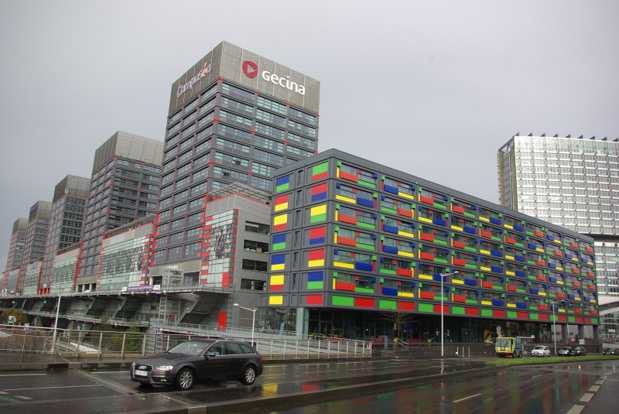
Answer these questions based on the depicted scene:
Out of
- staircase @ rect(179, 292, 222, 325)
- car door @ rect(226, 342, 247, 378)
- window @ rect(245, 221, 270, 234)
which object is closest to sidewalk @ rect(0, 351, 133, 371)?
car door @ rect(226, 342, 247, 378)

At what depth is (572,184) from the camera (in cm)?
18212

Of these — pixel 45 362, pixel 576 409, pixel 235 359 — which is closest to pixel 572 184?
pixel 576 409

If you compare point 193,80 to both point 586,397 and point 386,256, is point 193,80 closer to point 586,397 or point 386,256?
point 386,256

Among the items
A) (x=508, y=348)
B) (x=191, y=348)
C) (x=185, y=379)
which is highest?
(x=191, y=348)

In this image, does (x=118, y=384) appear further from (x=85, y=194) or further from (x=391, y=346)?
(x=85, y=194)

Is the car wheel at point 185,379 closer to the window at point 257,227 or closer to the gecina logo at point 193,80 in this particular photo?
the window at point 257,227

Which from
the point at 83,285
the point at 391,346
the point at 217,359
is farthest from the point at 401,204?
the point at 83,285

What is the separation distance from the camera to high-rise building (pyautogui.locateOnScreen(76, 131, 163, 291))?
137875 mm

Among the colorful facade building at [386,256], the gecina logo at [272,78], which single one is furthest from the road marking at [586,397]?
the gecina logo at [272,78]

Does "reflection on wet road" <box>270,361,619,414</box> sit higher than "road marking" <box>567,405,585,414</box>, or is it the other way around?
"road marking" <box>567,405,585,414</box>

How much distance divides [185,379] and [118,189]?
13763 centimetres

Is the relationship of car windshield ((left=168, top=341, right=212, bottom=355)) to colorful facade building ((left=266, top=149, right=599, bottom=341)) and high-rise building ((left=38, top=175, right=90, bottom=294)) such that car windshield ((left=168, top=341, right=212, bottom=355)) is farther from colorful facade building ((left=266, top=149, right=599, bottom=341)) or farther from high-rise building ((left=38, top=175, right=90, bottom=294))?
high-rise building ((left=38, top=175, right=90, bottom=294))

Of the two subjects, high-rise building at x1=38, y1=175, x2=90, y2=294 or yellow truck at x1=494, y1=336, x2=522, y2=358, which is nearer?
yellow truck at x1=494, y1=336, x2=522, y2=358

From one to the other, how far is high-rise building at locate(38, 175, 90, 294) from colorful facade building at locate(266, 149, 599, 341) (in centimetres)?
13552
